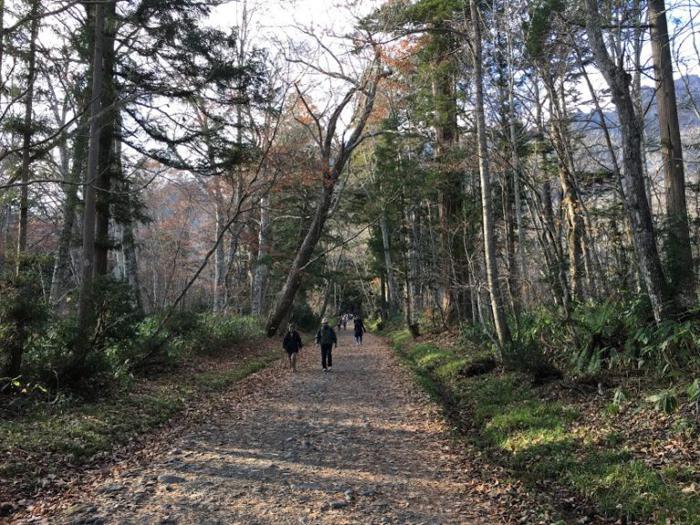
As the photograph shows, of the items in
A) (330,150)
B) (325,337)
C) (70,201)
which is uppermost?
(330,150)

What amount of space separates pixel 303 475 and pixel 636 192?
6.51m

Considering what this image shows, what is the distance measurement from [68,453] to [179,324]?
315 inches

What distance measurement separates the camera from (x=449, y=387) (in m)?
11.6

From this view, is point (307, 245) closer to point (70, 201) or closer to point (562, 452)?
point (70, 201)

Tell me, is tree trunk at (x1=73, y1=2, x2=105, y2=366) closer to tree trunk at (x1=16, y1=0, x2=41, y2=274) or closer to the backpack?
tree trunk at (x1=16, y1=0, x2=41, y2=274)

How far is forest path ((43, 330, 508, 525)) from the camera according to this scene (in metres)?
4.72

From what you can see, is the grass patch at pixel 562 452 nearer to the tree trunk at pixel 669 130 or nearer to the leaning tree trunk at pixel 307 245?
the tree trunk at pixel 669 130

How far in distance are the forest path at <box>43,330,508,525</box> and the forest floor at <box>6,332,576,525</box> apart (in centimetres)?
1

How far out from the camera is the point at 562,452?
599 centimetres

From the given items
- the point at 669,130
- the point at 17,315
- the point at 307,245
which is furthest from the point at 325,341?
the point at 669,130

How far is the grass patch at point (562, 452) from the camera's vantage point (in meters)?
4.52

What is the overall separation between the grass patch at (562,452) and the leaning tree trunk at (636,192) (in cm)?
225

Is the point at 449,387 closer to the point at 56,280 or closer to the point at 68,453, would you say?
the point at 68,453

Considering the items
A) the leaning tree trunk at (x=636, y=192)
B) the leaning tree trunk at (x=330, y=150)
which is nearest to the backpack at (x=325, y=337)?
the leaning tree trunk at (x=330, y=150)
